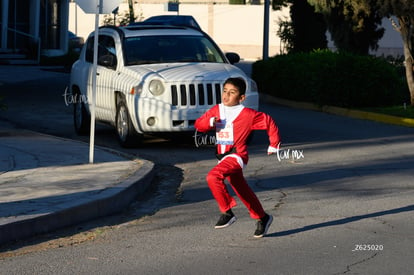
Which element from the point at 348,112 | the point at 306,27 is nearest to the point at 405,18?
the point at 348,112

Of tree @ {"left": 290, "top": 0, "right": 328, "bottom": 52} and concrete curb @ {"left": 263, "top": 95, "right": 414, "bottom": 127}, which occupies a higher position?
tree @ {"left": 290, "top": 0, "right": 328, "bottom": 52}

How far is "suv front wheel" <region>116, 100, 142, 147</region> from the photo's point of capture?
1487cm

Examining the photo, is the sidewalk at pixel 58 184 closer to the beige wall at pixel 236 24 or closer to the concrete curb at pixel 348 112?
the concrete curb at pixel 348 112

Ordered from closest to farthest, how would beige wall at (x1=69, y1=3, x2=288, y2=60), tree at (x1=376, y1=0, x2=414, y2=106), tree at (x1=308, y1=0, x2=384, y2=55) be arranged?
tree at (x1=376, y1=0, x2=414, y2=106) → tree at (x1=308, y1=0, x2=384, y2=55) → beige wall at (x1=69, y1=3, x2=288, y2=60)

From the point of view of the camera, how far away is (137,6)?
7031 cm

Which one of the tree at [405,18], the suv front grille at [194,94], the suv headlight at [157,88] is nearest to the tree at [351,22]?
the tree at [405,18]

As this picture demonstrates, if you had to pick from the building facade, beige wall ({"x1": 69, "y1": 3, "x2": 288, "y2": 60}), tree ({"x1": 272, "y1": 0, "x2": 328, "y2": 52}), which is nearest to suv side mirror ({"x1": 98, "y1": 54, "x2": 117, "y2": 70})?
tree ({"x1": 272, "y1": 0, "x2": 328, "y2": 52})

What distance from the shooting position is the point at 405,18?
2070 cm

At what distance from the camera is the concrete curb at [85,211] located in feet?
27.6

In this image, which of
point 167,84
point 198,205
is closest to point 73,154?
point 167,84

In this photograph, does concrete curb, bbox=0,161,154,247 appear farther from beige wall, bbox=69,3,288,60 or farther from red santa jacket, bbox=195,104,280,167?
beige wall, bbox=69,3,288,60

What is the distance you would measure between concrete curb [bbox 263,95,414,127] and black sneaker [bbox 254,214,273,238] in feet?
34.7

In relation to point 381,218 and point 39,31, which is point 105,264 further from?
point 39,31

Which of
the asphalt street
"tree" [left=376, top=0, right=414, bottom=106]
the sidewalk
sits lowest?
the asphalt street
